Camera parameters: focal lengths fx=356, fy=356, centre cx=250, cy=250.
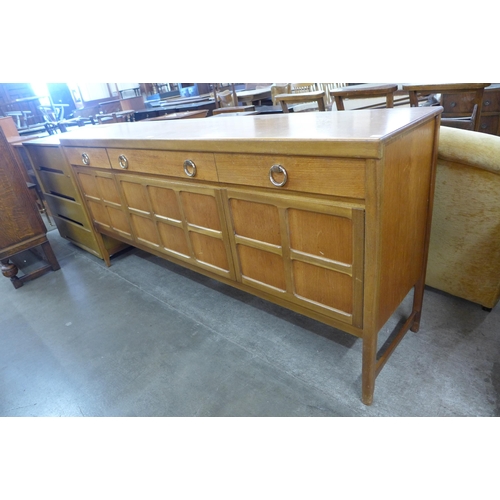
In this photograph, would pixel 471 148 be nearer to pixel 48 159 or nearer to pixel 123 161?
pixel 123 161

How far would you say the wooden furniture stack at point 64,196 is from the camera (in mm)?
2186

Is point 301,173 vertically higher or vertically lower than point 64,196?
higher

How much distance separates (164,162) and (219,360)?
83 cm

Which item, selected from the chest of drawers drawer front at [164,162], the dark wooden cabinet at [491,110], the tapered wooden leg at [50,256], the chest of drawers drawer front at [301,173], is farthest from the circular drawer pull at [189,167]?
the dark wooden cabinet at [491,110]

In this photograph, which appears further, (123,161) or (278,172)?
(123,161)

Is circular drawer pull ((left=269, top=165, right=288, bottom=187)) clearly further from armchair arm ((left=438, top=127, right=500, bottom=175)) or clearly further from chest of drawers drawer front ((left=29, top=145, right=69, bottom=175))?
chest of drawers drawer front ((left=29, top=145, right=69, bottom=175))

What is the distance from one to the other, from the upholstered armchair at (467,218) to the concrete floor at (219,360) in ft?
0.43

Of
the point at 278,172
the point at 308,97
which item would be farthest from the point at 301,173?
the point at 308,97

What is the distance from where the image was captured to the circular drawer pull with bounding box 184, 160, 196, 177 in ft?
4.16

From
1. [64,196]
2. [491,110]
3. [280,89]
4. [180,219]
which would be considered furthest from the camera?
[280,89]

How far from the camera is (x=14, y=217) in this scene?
7.06ft

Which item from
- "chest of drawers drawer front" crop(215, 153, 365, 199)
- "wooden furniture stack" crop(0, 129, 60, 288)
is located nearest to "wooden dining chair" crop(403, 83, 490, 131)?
"chest of drawers drawer front" crop(215, 153, 365, 199)
